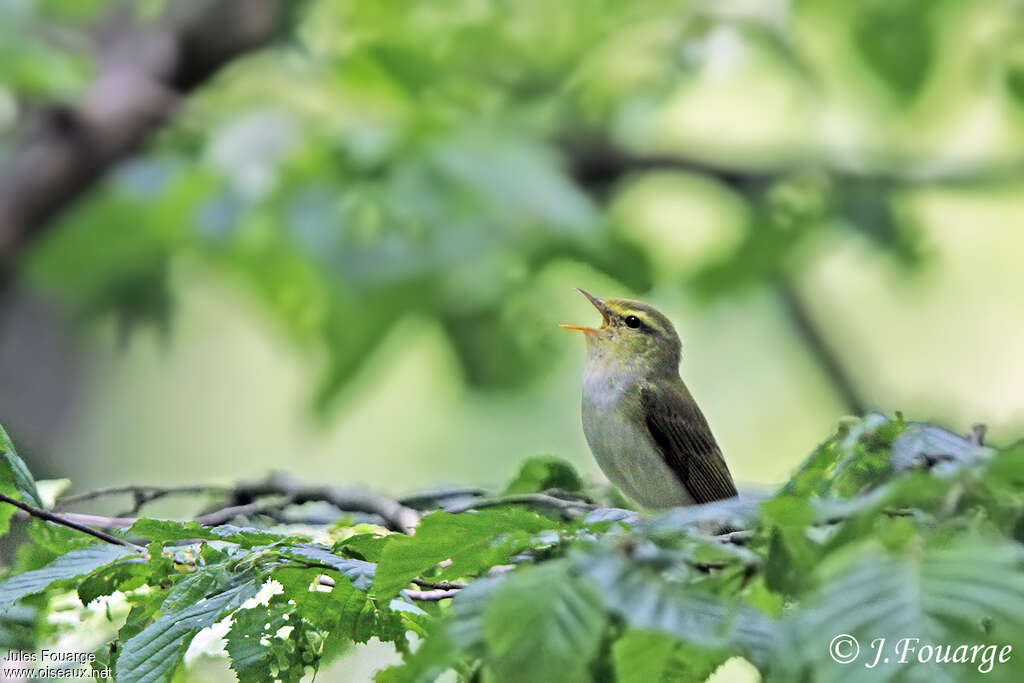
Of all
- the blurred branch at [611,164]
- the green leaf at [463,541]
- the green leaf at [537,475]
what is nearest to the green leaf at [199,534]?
the green leaf at [463,541]

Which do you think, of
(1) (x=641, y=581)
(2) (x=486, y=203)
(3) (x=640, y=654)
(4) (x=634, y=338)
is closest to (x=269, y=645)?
(3) (x=640, y=654)

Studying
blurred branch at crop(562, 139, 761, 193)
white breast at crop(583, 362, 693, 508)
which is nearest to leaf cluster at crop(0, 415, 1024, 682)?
white breast at crop(583, 362, 693, 508)

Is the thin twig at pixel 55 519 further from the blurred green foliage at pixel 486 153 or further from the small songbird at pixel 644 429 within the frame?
the blurred green foliage at pixel 486 153

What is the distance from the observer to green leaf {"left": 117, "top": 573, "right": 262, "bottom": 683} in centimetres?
190

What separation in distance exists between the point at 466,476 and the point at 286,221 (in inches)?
185

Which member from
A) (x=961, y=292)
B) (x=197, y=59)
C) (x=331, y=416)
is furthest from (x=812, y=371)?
(x=197, y=59)

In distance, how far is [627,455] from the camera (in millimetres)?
4254

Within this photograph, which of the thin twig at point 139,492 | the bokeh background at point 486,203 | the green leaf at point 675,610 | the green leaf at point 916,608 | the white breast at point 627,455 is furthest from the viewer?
the bokeh background at point 486,203

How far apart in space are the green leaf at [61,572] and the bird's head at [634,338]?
278cm

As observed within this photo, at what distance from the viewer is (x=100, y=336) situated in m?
8.19

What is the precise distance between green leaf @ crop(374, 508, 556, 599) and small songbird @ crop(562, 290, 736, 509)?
2.40 meters

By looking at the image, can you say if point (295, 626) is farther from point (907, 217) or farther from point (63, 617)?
point (907, 217)

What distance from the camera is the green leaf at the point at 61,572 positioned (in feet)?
6.49

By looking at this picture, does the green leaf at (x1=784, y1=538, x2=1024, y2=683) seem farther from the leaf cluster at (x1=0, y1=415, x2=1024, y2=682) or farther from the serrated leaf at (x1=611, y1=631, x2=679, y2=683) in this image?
the serrated leaf at (x1=611, y1=631, x2=679, y2=683)
